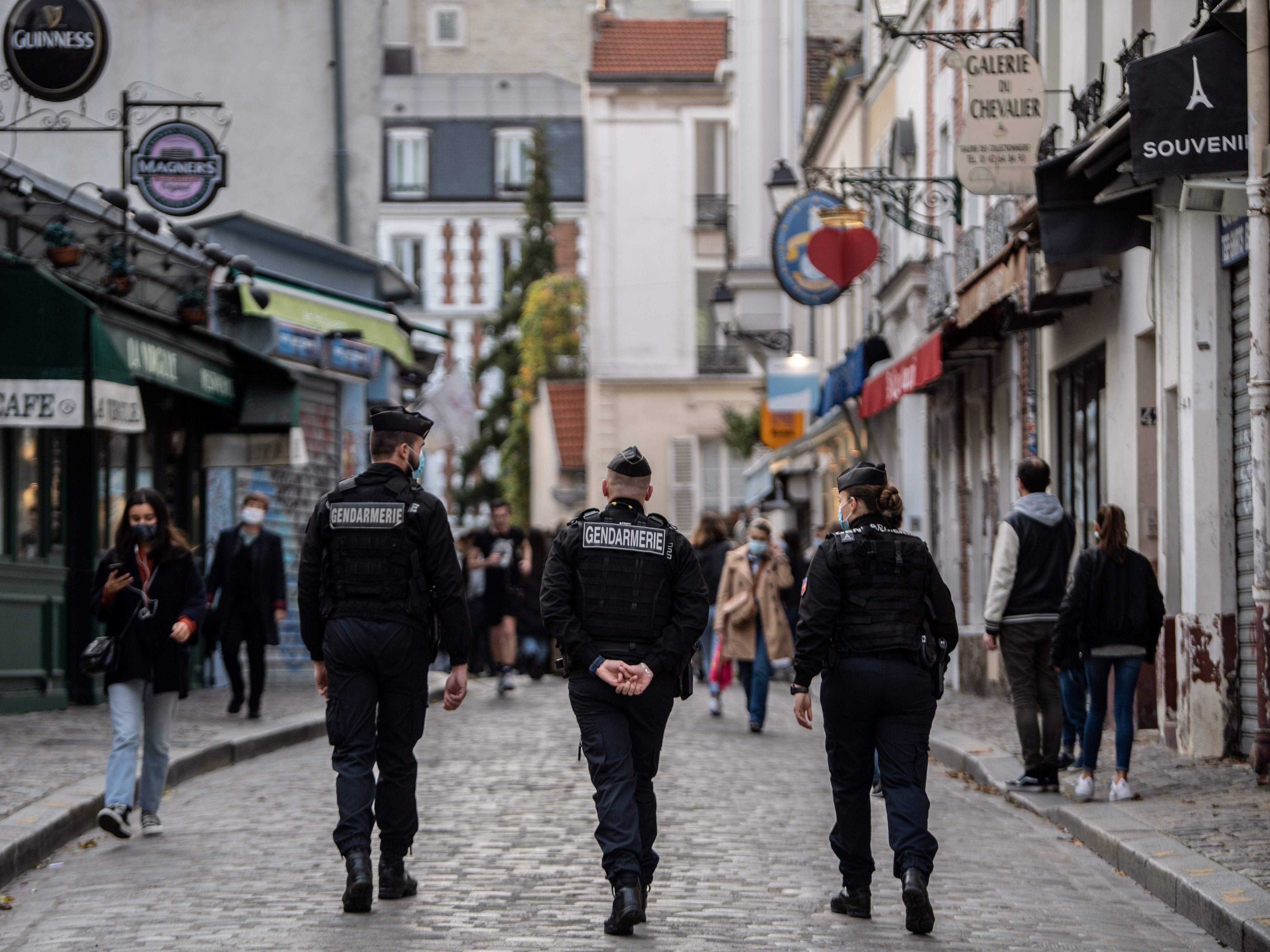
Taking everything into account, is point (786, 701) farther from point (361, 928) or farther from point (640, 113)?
point (640, 113)

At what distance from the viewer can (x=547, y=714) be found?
1742cm

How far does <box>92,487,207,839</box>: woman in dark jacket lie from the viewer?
9.48m

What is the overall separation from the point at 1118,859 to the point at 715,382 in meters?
35.7

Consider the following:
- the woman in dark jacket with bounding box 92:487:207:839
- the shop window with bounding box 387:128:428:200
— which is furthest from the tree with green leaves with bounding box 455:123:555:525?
the woman in dark jacket with bounding box 92:487:207:839

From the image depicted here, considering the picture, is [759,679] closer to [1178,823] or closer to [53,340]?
→ [53,340]

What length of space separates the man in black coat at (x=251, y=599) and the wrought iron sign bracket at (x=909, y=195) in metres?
7.09

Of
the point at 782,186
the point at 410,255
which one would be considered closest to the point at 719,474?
the point at 782,186

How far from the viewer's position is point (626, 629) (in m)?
7.25

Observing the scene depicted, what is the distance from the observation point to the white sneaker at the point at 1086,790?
1048 cm

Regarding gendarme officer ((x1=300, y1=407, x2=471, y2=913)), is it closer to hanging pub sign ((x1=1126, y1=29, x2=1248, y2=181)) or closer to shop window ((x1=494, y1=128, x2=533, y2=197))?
hanging pub sign ((x1=1126, y1=29, x2=1248, y2=181))

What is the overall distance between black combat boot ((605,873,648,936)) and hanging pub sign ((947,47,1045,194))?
9.41 metres

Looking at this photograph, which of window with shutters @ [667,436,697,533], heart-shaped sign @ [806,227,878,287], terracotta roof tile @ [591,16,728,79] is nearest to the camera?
heart-shaped sign @ [806,227,878,287]

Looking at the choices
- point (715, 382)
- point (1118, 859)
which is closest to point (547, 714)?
point (1118, 859)

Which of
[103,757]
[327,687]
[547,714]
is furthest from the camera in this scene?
[547,714]
